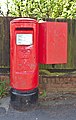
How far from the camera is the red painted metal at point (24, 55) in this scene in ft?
15.9

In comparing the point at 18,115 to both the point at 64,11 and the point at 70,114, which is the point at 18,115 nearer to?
the point at 70,114

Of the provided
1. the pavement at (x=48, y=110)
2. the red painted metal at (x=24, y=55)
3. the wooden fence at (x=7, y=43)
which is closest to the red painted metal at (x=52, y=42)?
the red painted metal at (x=24, y=55)

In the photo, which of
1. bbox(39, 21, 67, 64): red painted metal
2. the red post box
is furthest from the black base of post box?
bbox(39, 21, 67, 64): red painted metal

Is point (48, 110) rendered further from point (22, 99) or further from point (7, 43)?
point (7, 43)

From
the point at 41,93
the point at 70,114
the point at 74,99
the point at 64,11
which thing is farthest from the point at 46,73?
the point at 64,11

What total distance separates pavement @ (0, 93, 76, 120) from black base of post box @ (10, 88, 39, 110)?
98 mm

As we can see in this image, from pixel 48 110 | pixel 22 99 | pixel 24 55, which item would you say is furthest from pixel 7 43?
pixel 48 110

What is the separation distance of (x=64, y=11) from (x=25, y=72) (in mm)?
2794

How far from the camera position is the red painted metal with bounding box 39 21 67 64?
5.15 m

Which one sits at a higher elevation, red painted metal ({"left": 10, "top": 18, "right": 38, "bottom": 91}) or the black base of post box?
red painted metal ({"left": 10, "top": 18, "right": 38, "bottom": 91})

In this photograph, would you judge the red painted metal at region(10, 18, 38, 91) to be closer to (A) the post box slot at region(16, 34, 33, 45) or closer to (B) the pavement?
(A) the post box slot at region(16, 34, 33, 45)

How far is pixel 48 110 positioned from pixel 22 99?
0.55m

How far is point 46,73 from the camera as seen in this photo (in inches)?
228

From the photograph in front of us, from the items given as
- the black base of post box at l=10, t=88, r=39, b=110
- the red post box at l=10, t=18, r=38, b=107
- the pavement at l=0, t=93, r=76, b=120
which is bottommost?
the pavement at l=0, t=93, r=76, b=120
